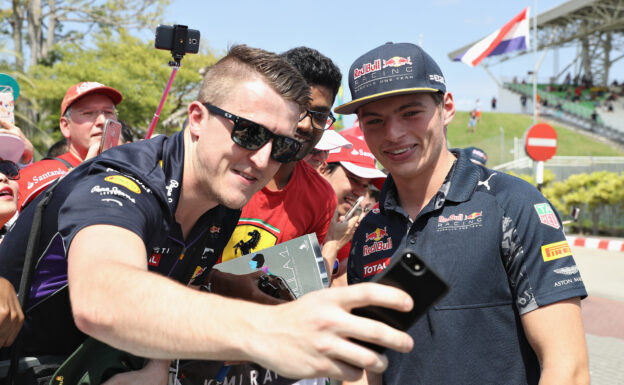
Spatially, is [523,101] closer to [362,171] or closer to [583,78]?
[583,78]

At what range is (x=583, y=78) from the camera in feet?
177

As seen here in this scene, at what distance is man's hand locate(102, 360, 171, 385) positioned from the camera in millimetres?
1920

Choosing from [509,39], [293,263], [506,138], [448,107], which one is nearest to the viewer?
[448,107]

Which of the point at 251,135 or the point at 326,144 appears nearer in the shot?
the point at 251,135

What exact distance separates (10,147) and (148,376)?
1.98 m

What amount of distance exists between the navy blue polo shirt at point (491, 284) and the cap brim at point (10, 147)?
248cm

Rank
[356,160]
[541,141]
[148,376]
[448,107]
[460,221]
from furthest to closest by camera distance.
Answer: [541,141]
[356,160]
[448,107]
[460,221]
[148,376]

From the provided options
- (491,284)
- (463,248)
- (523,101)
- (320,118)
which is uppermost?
(320,118)

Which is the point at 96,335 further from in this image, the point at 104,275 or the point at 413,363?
Result: the point at 413,363

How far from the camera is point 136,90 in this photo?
22.1m

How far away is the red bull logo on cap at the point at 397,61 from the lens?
7.86 feet

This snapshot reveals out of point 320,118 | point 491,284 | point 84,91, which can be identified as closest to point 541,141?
point 320,118

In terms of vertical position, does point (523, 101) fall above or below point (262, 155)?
below

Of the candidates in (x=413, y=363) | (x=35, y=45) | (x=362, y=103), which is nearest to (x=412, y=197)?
(x=362, y=103)
